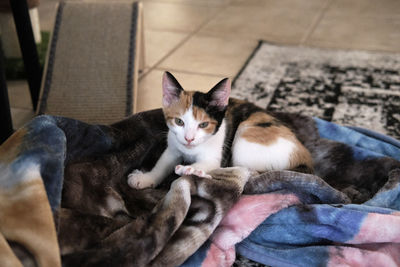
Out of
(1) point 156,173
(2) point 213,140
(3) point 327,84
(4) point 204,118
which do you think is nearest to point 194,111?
(4) point 204,118

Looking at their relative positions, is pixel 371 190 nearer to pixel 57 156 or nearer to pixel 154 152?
pixel 154 152

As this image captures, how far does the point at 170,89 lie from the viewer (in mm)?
1314

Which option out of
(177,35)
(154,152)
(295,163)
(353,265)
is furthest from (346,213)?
(177,35)

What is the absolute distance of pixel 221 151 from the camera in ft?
4.53

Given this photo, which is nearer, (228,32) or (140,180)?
(140,180)

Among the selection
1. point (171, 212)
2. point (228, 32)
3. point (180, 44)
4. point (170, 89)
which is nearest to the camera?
point (171, 212)

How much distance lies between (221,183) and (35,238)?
49 centimetres

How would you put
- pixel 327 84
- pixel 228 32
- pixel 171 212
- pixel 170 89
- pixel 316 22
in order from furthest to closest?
pixel 316 22 → pixel 228 32 → pixel 327 84 → pixel 170 89 → pixel 171 212

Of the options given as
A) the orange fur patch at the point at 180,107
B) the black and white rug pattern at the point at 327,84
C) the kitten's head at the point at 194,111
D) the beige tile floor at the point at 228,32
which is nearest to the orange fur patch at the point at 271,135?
the kitten's head at the point at 194,111

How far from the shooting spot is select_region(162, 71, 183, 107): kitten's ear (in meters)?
1.29

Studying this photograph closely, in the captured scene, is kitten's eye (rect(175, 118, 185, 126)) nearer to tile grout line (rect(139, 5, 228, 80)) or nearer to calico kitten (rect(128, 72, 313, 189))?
calico kitten (rect(128, 72, 313, 189))

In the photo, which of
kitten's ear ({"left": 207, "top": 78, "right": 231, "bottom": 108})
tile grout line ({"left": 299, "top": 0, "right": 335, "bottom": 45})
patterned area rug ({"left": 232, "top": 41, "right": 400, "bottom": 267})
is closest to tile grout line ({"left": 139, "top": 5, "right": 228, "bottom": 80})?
patterned area rug ({"left": 232, "top": 41, "right": 400, "bottom": 267})

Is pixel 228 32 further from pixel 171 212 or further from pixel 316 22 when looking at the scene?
pixel 171 212

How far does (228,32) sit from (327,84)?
1.07 m
